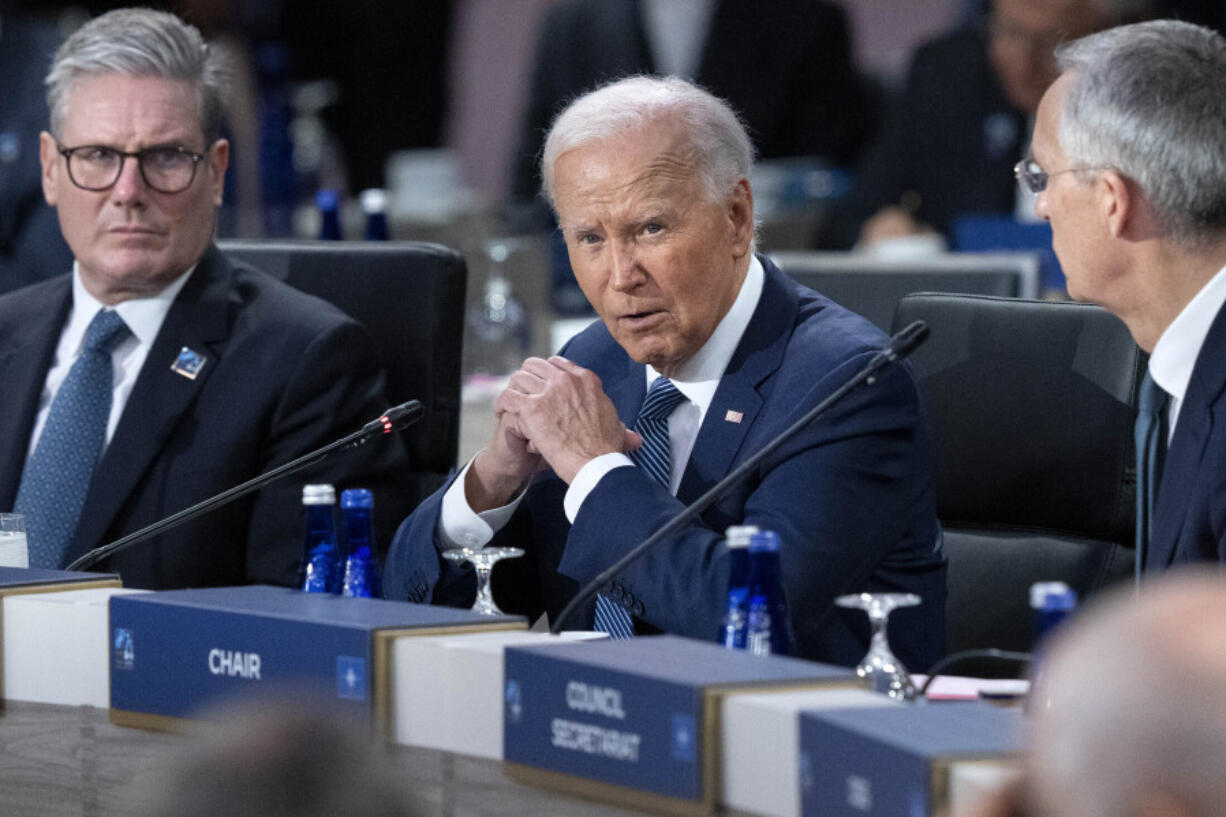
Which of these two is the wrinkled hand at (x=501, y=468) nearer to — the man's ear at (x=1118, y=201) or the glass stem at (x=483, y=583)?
the glass stem at (x=483, y=583)

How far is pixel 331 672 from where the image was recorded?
4.92 ft

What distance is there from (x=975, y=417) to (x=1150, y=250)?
1.81 ft

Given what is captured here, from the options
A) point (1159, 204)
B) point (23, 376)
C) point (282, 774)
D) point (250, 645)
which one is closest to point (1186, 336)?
point (1159, 204)

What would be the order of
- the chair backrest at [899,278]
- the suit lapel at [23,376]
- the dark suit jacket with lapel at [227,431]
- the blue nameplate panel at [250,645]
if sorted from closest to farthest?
1. the blue nameplate panel at [250,645]
2. the dark suit jacket with lapel at [227,431]
3. the suit lapel at [23,376]
4. the chair backrest at [899,278]

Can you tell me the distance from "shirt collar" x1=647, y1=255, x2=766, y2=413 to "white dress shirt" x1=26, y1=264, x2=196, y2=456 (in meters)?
0.85

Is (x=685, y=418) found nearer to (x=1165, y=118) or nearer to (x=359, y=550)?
(x=359, y=550)

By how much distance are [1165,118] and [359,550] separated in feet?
3.10

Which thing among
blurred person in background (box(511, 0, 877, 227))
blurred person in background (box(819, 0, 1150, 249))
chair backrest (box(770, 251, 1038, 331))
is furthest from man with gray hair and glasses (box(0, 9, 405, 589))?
blurred person in background (box(819, 0, 1150, 249))

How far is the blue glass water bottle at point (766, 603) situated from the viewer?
1.59m

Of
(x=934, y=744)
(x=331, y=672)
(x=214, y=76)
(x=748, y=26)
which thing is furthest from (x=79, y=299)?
(x=748, y=26)

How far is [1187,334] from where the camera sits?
1998mm

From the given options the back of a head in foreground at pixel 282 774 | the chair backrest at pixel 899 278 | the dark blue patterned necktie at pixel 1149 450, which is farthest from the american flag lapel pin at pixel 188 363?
the back of a head in foreground at pixel 282 774

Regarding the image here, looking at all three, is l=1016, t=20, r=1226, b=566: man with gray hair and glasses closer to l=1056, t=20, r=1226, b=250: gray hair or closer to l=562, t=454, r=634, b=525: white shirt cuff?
l=1056, t=20, r=1226, b=250: gray hair

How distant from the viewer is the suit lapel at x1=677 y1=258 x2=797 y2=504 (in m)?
2.22
